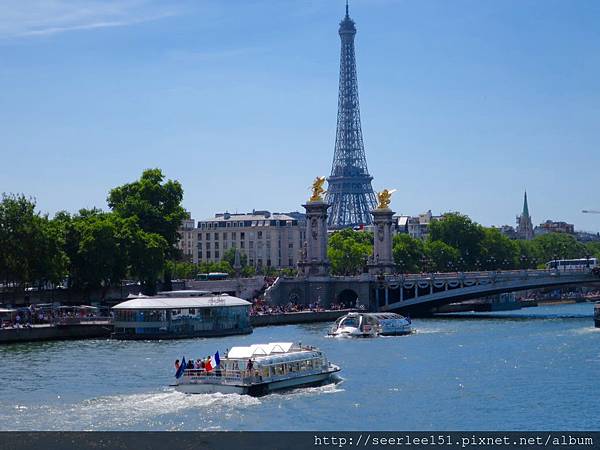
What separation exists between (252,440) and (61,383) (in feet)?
45.6

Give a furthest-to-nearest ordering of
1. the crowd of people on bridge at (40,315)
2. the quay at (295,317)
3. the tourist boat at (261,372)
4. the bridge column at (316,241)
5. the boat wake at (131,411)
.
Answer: the bridge column at (316,241) < the quay at (295,317) < the crowd of people on bridge at (40,315) < the tourist boat at (261,372) < the boat wake at (131,411)

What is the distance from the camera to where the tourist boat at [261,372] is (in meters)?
42.4

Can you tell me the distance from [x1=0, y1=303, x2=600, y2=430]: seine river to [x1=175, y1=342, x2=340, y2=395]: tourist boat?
595mm

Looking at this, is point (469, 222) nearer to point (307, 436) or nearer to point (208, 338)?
point (208, 338)

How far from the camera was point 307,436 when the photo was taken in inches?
1348

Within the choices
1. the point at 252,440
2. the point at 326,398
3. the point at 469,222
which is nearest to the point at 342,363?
the point at 326,398

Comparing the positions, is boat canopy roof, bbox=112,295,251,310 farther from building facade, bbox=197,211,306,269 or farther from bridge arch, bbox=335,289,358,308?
building facade, bbox=197,211,306,269

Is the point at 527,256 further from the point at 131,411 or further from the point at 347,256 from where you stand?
the point at 131,411

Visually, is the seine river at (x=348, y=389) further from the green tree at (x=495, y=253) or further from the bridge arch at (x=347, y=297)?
the green tree at (x=495, y=253)

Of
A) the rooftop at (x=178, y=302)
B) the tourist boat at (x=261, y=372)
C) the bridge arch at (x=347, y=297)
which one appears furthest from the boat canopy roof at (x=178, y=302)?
the bridge arch at (x=347, y=297)

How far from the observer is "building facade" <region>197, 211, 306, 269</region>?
150 meters

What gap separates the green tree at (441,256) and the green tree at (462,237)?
12.4 ft

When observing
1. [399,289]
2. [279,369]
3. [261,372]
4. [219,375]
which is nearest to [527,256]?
[399,289]

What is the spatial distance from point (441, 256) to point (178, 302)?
6164cm
